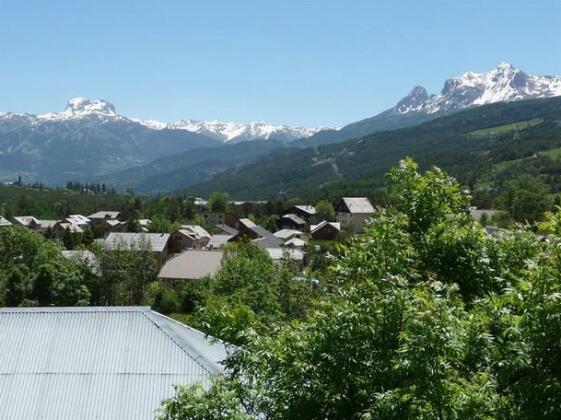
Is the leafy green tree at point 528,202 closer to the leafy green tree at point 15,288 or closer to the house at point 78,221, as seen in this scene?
the leafy green tree at point 15,288

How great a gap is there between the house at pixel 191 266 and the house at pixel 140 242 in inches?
128

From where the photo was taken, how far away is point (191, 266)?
6444 centimetres

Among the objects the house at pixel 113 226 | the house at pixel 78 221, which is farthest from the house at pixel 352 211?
the house at pixel 78 221

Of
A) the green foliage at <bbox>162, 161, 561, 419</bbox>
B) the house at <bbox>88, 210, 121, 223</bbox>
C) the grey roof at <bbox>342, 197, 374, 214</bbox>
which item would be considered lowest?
the grey roof at <bbox>342, 197, 374, 214</bbox>

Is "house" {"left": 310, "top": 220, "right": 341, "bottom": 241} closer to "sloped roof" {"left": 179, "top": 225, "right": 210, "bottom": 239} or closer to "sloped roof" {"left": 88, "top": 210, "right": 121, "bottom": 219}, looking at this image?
"sloped roof" {"left": 179, "top": 225, "right": 210, "bottom": 239}

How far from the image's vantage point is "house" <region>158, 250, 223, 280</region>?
62.5 metres

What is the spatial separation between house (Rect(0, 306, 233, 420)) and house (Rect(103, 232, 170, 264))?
37.1m

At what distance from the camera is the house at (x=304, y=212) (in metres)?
140

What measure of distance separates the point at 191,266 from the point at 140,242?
775cm

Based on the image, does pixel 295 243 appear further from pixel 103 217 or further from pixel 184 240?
pixel 103 217

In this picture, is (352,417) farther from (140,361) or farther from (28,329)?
(28,329)

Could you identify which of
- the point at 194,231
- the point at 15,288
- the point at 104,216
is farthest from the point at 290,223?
the point at 15,288

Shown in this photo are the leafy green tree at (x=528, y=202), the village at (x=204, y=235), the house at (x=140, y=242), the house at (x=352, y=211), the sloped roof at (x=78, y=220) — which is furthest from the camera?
the sloped roof at (x=78, y=220)

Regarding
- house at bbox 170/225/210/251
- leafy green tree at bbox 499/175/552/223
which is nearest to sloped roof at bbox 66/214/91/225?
house at bbox 170/225/210/251
